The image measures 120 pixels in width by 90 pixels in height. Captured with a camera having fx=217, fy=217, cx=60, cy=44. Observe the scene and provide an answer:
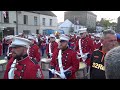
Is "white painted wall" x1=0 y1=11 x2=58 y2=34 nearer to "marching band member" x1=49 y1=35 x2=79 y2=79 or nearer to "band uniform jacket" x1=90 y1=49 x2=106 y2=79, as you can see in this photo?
"marching band member" x1=49 y1=35 x2=79 y2=79

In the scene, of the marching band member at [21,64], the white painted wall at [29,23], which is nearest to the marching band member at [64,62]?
the marching band member at [21,64]

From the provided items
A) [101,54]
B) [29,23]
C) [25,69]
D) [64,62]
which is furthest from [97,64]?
[29,23]

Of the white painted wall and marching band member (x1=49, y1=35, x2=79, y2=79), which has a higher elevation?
the white painted wall

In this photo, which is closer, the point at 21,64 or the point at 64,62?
the point at 21,64

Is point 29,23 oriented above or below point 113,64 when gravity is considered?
above

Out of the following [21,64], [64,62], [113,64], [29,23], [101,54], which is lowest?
[64,62]

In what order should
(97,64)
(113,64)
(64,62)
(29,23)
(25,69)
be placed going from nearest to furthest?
(113,64)
(97,64)
(25,69)
(64,62)
(29,23)

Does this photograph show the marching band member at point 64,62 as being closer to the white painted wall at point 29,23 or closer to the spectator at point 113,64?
the spectator at point 113,64

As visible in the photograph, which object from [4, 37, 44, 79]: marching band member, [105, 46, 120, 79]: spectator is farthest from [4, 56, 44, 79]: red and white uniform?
[105, 46, 120, 79]: spectator

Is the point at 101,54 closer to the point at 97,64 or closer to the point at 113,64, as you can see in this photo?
the point at 97,64

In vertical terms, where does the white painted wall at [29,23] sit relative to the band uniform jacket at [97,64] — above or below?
above

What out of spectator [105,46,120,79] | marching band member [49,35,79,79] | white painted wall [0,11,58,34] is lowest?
marching band member [49,35,79,79]
